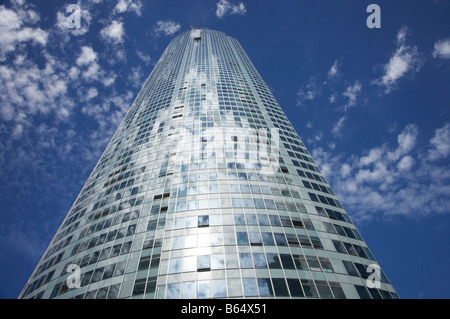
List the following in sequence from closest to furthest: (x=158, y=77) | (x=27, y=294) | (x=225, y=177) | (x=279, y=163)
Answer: (x=27, y=294) → (x=225, y=177) → (x=279, y=163) → (x=158, y=77)

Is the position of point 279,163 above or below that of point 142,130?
below

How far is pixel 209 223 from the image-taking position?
3800cm

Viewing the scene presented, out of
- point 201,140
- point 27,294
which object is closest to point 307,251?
point 201,140

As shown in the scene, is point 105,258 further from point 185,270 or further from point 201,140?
point 201,140

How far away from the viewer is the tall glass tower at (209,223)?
31.2 m

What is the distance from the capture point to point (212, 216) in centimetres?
3900

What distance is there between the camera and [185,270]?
3200cm

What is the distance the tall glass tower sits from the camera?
102 ft

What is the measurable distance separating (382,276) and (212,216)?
22545 mm

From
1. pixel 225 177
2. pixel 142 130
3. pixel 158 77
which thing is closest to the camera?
pixel 225 177

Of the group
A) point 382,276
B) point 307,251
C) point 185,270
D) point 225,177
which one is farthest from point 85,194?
point 382,276
